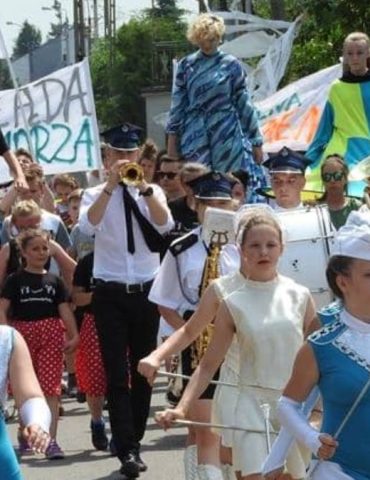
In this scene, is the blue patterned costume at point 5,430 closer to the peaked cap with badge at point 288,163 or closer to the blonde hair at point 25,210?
the peaked cap with badge at point 288,163

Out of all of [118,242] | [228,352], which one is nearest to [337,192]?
[118,242]

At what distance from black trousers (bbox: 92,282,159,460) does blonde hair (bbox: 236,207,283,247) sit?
2501mm

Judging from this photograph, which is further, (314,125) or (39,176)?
(314,125)

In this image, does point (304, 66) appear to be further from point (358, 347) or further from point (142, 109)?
point (142, 109)

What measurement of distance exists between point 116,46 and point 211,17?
7763cm

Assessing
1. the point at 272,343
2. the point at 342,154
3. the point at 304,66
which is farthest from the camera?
the point at 304,66

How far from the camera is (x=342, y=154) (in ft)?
38.4

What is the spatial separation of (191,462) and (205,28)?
11.4 feet

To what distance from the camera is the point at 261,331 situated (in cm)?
727

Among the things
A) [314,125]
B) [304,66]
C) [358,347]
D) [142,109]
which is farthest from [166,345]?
[142,109]

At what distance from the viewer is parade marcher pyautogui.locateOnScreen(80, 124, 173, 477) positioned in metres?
9.70

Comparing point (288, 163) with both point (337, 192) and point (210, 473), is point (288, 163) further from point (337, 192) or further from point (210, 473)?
point (210, 473)

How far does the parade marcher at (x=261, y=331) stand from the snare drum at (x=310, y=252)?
6.16ft

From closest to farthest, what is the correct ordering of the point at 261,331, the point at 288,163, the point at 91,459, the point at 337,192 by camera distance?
the point at 261,331
the point at 337,192
the point at 288,163
the point at 91,459
